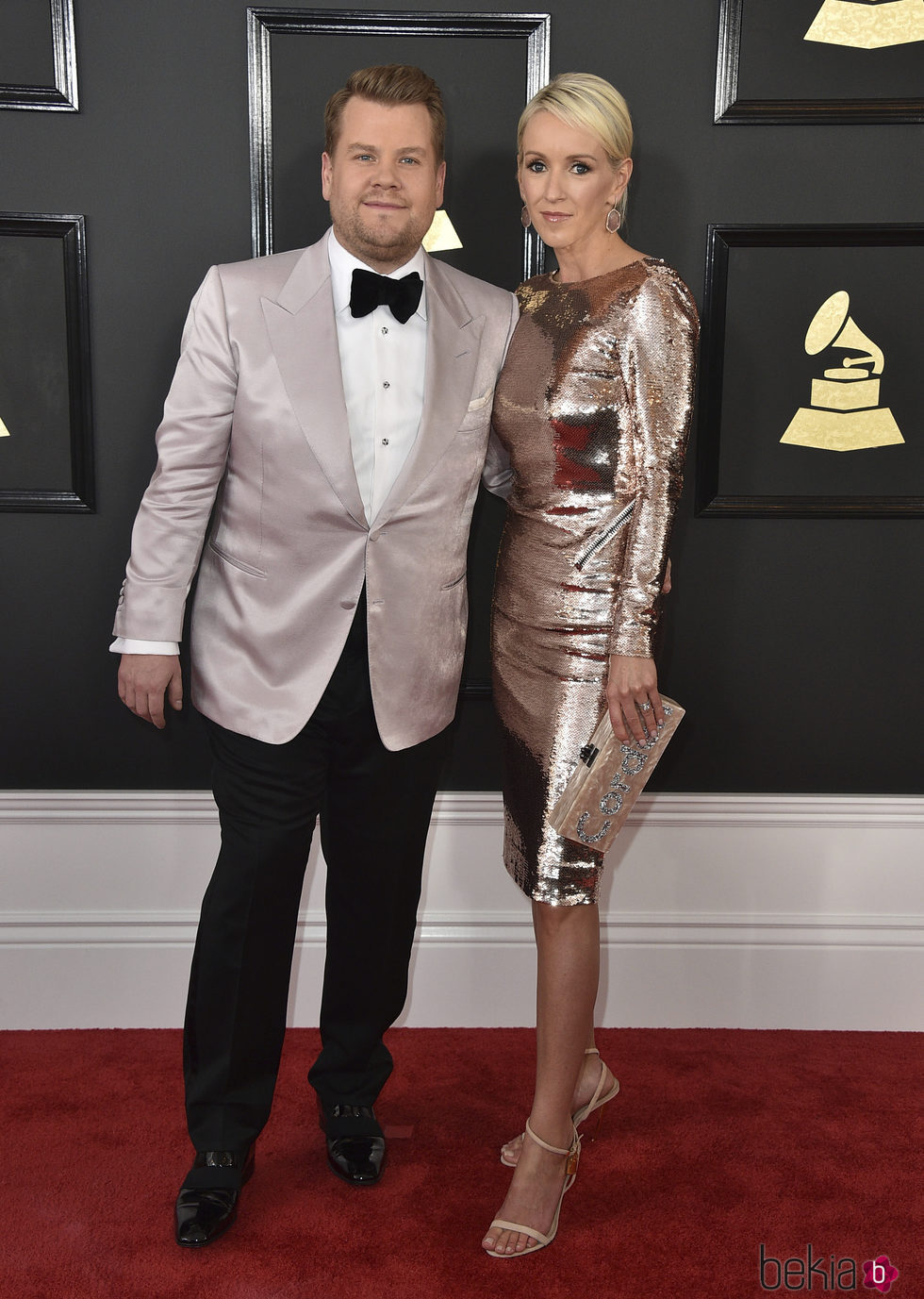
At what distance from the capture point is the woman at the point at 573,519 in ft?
6.38

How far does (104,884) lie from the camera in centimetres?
274

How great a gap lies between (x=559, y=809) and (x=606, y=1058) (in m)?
0.95

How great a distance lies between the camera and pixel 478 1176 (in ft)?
7.16

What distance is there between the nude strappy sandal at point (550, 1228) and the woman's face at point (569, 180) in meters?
1.70

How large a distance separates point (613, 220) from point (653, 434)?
46 centimetres

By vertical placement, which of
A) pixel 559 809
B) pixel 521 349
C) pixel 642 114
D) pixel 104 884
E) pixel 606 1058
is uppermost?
pixel 642 114

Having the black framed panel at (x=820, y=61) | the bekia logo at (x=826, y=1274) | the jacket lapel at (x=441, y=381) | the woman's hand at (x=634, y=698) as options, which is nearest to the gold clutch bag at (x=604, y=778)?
the woman's hand at (x=634, y=698)

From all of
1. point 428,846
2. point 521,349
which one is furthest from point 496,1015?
point 521,349

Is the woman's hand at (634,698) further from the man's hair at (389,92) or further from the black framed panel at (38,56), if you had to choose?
the black framed panel at (38,56)

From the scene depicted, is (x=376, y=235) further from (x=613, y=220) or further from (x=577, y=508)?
(x=577, y=508)

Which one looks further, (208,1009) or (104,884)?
(104,884)

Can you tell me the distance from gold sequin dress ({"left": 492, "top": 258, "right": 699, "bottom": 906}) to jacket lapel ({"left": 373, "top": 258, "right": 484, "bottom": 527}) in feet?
0.30

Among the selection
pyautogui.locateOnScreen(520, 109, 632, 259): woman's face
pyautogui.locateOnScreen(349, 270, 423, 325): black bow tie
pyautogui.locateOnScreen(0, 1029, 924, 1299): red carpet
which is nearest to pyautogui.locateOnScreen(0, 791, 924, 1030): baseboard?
pyautogui.locateOnScreen(0, 1029, 924, 1299): red carpet

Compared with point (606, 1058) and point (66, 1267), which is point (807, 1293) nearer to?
point (606, 1058)
